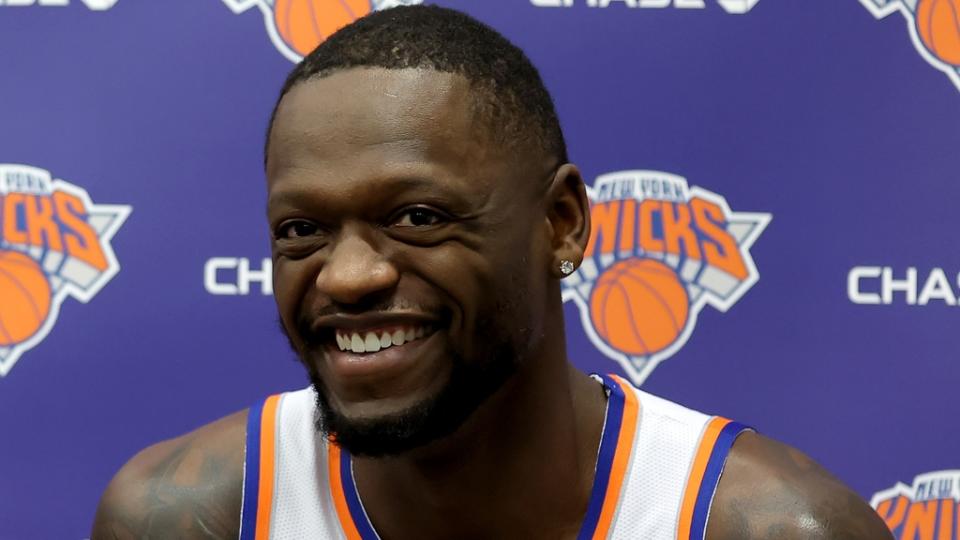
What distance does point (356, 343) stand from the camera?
1.00 m

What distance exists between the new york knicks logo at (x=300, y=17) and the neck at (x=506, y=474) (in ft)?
2.59

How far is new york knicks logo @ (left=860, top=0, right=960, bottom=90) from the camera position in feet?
5.72

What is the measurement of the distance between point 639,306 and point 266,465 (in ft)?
2.45

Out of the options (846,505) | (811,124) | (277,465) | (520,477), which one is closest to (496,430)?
(520,477)

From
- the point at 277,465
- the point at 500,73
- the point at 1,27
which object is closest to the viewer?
the point at 500,73

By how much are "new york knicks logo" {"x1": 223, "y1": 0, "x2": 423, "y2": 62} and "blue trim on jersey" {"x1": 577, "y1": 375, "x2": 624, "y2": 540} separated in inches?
31.0

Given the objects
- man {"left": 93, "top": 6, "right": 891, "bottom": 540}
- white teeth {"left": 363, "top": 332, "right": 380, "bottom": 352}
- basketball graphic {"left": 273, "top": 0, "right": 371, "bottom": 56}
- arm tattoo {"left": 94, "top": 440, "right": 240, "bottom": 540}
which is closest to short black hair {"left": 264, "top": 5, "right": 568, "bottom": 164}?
man {"left": 93, "top": 6, "right": 891, "bottom": 540}

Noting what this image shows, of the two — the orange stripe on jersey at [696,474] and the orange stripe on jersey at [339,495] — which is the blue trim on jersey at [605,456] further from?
the orange stripe on jersey at [339,495]

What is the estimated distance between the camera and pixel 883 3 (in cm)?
175

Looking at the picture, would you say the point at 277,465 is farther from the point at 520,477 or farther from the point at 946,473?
the point at 946,473

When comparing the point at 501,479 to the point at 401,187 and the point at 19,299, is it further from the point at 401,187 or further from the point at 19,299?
the point at 19,299

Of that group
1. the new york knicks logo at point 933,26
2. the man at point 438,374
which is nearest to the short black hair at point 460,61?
the man at point 438,374

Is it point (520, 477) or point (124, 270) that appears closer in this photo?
point (520, 477)

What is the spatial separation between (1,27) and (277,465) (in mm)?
923
